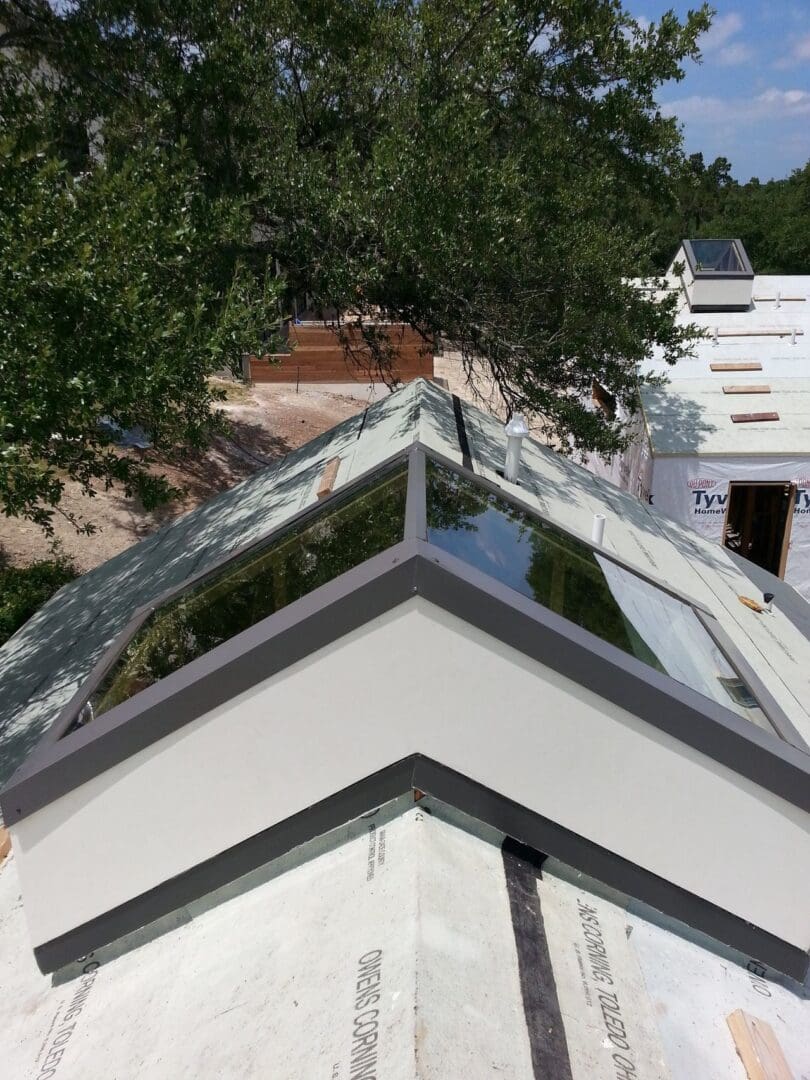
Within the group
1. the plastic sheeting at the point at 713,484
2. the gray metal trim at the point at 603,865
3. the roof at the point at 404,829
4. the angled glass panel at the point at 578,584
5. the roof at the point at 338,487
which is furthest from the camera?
the plastic sheeting at the point at 713,484

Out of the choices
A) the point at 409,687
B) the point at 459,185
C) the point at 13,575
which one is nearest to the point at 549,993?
the point at 409,687

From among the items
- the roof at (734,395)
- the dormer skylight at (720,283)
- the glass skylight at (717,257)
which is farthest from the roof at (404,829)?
the glass skylight at (717,257)

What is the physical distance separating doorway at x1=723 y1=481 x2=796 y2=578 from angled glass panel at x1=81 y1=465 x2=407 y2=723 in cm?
939

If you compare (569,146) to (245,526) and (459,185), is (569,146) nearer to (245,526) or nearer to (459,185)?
(459,185)

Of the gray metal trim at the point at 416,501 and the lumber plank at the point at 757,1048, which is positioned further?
the gray metal trim at the point at 416,501

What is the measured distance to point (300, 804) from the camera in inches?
123

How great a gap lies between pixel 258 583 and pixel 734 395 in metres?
10.7

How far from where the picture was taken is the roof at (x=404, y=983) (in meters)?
2.36

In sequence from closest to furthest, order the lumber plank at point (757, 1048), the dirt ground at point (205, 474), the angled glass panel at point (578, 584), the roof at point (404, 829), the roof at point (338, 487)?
the lumber plank at point (757, 1048), the roof at point (404, 829), the angled glass panel at point (578, 584), the roof at point (338, 487), the dirt ground at point (205, 474)

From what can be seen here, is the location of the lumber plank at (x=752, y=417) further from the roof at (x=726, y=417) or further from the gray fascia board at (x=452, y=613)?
the gray fascia board at (x=452, y=613)

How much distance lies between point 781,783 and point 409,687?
4.93ft

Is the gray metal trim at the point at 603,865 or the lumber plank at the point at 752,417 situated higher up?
the lumber plank at the point at 752,417

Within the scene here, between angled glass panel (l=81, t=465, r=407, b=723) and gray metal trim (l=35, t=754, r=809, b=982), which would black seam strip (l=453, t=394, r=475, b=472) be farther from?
gray metal trim (l=35, t=754, r=809, b=982)

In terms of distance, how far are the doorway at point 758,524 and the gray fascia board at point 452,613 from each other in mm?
9590
